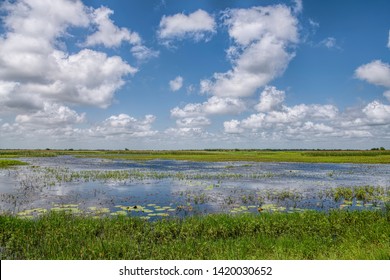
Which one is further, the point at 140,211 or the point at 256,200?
the point at 256,200

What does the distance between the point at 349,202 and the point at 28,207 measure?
2148cm

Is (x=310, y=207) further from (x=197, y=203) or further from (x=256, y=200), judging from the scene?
(x=197, y=203)

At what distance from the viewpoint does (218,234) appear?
47.7 feet

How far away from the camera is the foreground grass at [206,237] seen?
1133cm

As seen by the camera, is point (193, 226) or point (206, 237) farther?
point (193, 226)

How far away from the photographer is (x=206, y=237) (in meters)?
13.8

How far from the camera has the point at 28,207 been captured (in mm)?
21312

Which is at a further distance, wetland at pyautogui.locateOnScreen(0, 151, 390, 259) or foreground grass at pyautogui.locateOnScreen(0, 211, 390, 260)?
wetland at pyautogui.locateOnScreen(0, 151, 390, 259)

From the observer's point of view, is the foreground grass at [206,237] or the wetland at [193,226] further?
the wetland at [193,226]

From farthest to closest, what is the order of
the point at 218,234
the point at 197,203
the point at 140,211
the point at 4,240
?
the point at 197,203 < the point at 140,211 < the point at 218,234 < the point at 4,240

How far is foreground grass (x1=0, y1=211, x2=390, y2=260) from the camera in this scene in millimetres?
11328

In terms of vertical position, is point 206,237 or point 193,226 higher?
point 193,226
